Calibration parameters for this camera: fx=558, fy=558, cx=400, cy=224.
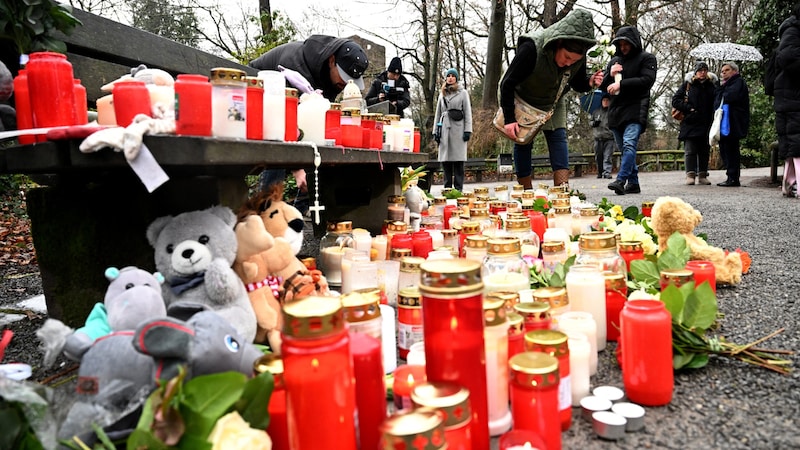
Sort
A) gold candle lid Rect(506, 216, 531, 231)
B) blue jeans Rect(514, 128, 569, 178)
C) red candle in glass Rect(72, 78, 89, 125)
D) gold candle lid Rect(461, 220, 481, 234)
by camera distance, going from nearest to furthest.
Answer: red candle in glass Rect(72, 78, 89, 125)
gold candle lid Rect(506, 216, 531, 231)
gold candle lid Rect(461, 220, 481, 234)
blue jeans Rect(514, 128, 569, 178)

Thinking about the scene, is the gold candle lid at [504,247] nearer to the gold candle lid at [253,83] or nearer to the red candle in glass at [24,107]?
the gold candle lid at [253,83]

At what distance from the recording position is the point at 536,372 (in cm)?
112

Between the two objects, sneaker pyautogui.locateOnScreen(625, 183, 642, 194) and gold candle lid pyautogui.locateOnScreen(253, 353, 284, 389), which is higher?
sneaker pyautogui.locateOnScreen(625, 183, 642, 194)

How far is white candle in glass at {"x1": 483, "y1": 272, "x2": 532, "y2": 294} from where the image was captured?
1.68m

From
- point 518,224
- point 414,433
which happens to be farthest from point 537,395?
point 518,224

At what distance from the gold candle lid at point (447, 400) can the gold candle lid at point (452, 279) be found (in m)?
0.17

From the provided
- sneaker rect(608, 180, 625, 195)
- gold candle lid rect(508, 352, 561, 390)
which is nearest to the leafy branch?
gold candle lid rect(508, 352, 561, 390)

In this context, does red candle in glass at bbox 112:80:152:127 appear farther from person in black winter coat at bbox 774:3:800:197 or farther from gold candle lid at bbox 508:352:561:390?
person in black winter coat at bbox 774:3:800:197

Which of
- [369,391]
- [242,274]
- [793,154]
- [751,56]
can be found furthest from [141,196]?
[751,56]

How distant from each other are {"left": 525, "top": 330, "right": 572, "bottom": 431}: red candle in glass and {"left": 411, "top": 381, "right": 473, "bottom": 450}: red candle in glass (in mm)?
332

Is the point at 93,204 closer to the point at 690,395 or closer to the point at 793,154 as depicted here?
the point at 690,395

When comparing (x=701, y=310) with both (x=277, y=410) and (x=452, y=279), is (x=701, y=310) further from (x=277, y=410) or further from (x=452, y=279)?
(x=277, y=410)

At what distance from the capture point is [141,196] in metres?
1.96

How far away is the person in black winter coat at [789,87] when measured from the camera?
5.75m
